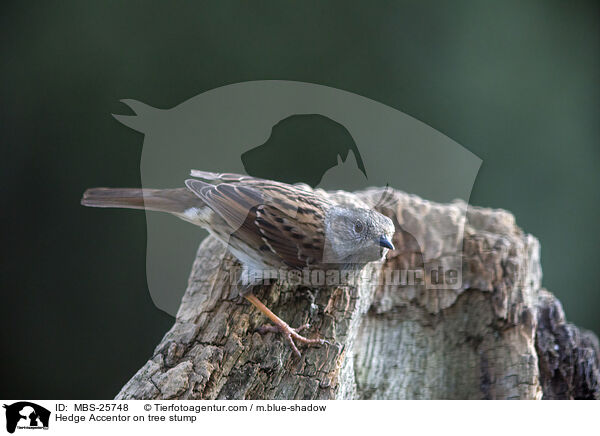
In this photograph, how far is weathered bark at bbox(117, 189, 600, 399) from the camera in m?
1.66

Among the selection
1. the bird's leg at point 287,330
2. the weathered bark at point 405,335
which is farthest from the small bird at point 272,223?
the weathered bark at point 405,335

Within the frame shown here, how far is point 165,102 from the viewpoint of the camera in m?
1.96

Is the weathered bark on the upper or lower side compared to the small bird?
lower

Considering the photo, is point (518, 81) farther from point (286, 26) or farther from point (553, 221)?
point (286, 26)

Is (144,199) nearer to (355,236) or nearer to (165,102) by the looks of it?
(165,102)

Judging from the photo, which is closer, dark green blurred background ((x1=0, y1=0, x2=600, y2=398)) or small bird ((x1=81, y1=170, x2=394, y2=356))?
small bird ((x1=81, y1=170, x2=394, y2=356))

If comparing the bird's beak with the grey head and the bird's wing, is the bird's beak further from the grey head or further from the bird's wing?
the bird's wing
